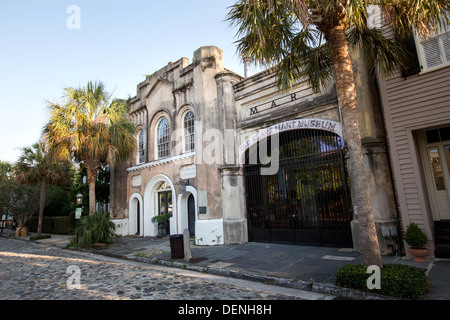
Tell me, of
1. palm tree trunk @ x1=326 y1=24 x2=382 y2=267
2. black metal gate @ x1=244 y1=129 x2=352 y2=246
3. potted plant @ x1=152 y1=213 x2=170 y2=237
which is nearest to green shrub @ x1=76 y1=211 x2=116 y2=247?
potted plant @ x1=152 y1=213 x2=170 y2=237

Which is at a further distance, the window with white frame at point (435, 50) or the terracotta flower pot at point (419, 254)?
the window with white frame at point (435, 50)

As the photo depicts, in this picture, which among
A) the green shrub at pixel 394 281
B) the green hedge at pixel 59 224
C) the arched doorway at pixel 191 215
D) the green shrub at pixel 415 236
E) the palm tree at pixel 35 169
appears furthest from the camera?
the green hedge at pixel 59 224

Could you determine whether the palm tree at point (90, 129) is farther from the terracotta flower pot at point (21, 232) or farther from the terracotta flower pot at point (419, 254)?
the terracotta flower pot at point (419, 254)

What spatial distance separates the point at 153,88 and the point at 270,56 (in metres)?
11.5

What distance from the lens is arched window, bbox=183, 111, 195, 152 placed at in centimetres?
1470

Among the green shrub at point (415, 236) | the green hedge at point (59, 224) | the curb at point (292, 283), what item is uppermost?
the green hedge at point (59, 224)

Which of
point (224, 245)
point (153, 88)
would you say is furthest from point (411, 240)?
point (153, 88)

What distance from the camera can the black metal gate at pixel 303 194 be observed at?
32.2ft

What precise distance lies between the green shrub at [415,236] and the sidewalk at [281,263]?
484 mm

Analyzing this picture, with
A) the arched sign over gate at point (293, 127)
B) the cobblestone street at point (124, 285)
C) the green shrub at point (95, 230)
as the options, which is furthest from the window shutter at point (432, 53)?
the green shrub at point (95, 230)

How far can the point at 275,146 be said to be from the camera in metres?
12.0

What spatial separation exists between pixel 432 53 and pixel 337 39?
3.72 m

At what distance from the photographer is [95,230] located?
13.3 metres
